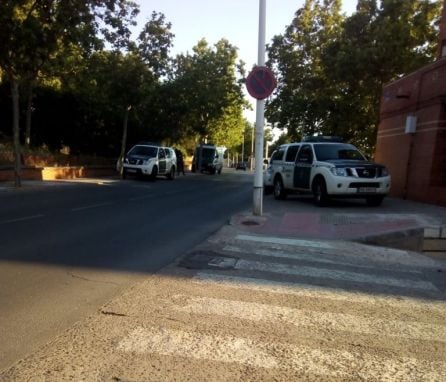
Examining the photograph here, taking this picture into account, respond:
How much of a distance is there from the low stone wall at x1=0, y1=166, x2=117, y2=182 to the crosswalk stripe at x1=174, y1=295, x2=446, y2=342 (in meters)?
19.1

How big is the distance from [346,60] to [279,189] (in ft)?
37.1

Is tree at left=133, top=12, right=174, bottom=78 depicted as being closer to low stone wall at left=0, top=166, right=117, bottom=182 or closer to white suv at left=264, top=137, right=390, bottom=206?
low stone wall at left=0, top=166, right=117, bottom=182

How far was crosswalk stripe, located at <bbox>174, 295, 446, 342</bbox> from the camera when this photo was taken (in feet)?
15.6

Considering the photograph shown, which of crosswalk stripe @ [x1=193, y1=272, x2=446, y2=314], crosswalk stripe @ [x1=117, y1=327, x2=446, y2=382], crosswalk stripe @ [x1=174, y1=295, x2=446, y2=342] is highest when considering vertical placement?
crosswalk stripe @ [x1=117, y1=327, x2=446, y2=382]

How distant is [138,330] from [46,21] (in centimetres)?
1688

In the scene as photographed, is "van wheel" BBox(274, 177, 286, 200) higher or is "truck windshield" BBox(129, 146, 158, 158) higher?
"truck windshield" BBox(129, 146, 158, 158)

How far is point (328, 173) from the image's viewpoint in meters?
14.7

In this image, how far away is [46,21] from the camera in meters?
18.6

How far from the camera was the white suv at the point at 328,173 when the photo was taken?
14484 mm

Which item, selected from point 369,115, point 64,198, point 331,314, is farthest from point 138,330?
point 369,115

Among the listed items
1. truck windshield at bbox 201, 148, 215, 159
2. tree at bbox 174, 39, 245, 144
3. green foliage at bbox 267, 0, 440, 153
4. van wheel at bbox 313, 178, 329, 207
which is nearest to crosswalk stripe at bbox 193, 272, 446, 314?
van wheel at bbox 313, 178, 329, 207

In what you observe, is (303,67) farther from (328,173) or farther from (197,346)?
(197,346)

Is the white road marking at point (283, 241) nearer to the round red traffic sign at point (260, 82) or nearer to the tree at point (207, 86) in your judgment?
the round red traffic sign at point (260, 82)

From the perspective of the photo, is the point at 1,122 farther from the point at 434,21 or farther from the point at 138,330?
the point at 138,330
